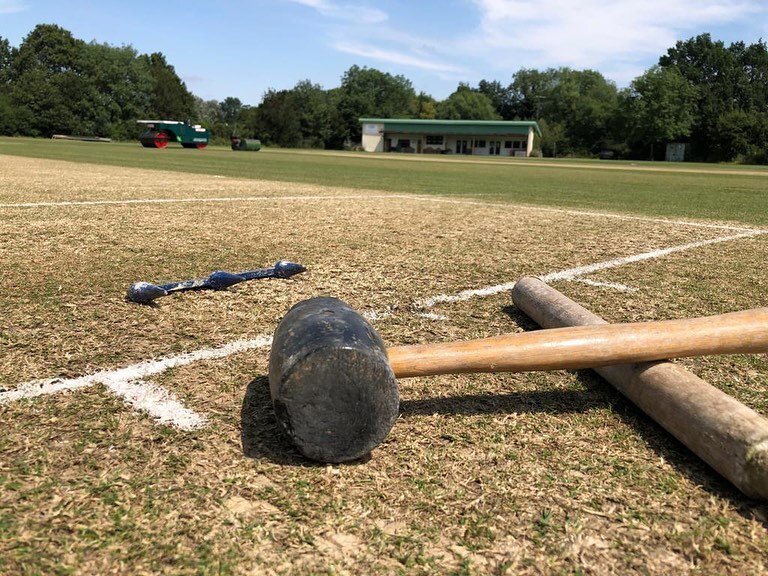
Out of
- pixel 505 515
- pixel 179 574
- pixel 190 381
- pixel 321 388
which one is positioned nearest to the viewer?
pixel 179 574

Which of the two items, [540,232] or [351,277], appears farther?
[540,232]

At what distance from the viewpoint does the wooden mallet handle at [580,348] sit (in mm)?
2434

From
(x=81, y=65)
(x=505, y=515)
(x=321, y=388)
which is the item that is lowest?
(x=505, y=515)

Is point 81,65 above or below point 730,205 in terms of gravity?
above

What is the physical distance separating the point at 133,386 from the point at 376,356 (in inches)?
46.2

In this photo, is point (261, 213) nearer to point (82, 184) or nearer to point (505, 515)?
point (82, 184)

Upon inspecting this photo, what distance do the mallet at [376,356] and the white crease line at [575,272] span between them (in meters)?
1.56

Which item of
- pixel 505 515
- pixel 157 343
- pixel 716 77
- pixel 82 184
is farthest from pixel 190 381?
pixel 716 77

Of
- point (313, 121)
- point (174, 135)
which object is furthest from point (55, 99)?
point (174, 135)

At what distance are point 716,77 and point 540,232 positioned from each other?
4760 inches

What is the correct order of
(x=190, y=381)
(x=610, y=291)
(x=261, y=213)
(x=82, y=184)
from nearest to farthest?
(x=190, y=381), (x=610, y=291), (x=261, y=213), (x=82, y=184)

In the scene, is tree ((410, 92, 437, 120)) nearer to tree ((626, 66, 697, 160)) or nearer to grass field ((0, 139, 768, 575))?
tree ((626, 66, 697, 160))

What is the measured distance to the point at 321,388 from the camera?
6.63 ft

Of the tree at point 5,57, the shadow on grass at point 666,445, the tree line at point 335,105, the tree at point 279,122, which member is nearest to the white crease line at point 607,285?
the shadow on grass at point 666,445
